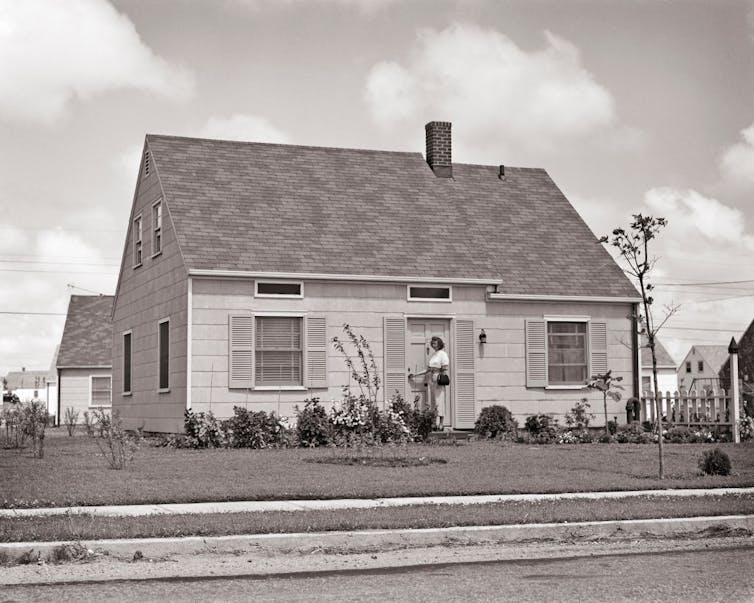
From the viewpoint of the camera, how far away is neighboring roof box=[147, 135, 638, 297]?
23.7m

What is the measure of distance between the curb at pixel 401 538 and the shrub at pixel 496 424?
40.8 ft

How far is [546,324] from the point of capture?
25.3 metres

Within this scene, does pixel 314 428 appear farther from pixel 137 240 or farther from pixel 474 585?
pixel 474 585

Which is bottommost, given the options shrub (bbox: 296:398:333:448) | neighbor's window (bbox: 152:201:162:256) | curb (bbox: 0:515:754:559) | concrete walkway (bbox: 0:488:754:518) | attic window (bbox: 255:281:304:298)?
curb (bbox: 0:515:754:559)

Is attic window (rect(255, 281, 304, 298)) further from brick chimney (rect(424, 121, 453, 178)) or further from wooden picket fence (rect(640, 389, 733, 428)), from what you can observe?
wooden picket fence (rect(640, 389, 733, 428))

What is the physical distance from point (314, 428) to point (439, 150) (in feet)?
34.8

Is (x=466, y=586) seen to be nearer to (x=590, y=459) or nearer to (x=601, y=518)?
(x=601, y=518)

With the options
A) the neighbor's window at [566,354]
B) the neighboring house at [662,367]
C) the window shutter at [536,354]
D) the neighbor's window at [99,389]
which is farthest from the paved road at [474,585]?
the neighboring house at [662,367]

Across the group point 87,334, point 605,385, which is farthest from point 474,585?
point 87,334

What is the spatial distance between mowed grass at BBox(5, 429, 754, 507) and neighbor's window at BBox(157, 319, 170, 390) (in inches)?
191

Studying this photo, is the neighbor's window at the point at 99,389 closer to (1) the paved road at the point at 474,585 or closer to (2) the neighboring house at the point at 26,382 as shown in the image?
(1) the paved road at the point at 474,585

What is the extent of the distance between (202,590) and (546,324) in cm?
1851

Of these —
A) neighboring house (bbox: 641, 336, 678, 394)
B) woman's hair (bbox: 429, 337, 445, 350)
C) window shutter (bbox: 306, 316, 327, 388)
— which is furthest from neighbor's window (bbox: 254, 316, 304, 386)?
neighboring house (bbox: 641, 336, 678, 394)

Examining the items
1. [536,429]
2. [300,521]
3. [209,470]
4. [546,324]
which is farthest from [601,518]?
[546,324]
